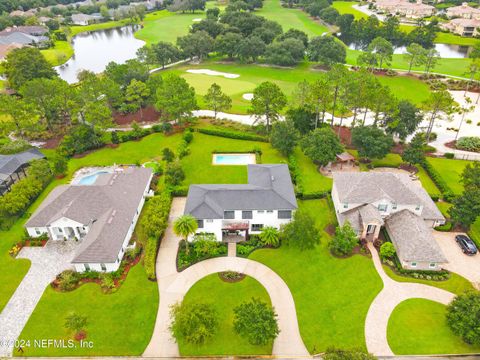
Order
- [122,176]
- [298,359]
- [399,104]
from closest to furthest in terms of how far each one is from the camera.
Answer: [298,359] → [122,176] → [399,104]

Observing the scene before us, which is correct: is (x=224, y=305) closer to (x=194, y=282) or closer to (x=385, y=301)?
(x=194, y=282)

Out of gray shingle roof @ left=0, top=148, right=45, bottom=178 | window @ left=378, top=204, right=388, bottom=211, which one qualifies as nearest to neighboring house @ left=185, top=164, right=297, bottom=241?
window @ left=378, top=204, right=388, bottom=211

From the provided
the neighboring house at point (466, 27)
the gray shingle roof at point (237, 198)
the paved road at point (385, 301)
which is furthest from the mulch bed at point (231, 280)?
the neighboring house at point (466, 27)

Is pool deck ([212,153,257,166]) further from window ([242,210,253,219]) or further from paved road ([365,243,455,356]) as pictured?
paved road ([365,243,455,356])

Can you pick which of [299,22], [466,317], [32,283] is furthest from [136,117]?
[299,22]

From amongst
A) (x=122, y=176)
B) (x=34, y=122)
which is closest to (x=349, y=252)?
(x=122, y=176)

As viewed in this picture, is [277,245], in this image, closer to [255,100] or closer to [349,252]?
[349,252]
